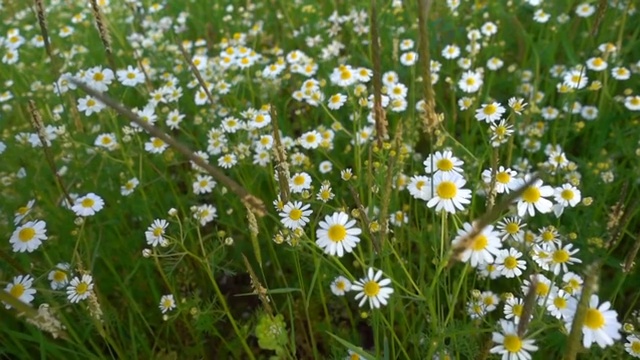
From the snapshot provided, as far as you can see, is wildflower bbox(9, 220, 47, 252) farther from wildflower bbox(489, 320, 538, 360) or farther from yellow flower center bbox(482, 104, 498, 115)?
yellow flower center bbox(482, 104, 498, 115)

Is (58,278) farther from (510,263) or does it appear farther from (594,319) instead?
(594,319)

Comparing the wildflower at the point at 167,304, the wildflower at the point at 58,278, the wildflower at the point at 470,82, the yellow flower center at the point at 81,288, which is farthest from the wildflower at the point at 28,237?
the wildflower at the point at 470,82

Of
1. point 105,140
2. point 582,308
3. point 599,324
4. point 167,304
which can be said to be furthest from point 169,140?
point 105,140

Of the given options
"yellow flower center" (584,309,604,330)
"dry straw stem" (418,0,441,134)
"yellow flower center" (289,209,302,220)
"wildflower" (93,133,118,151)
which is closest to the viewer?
"dry straw stem" (418,0,441,134)

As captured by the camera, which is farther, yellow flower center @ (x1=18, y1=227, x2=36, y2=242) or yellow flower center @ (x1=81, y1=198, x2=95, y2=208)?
yellow flower center @ (x1=81, y1=198, x2=95, y2=208)

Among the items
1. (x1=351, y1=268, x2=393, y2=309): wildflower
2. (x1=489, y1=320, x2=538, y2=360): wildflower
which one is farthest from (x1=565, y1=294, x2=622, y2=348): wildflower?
(x1=351, y1=268, x2=393, y2=309): wildflower

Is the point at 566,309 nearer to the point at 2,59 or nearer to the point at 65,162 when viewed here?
the point at 65,162
